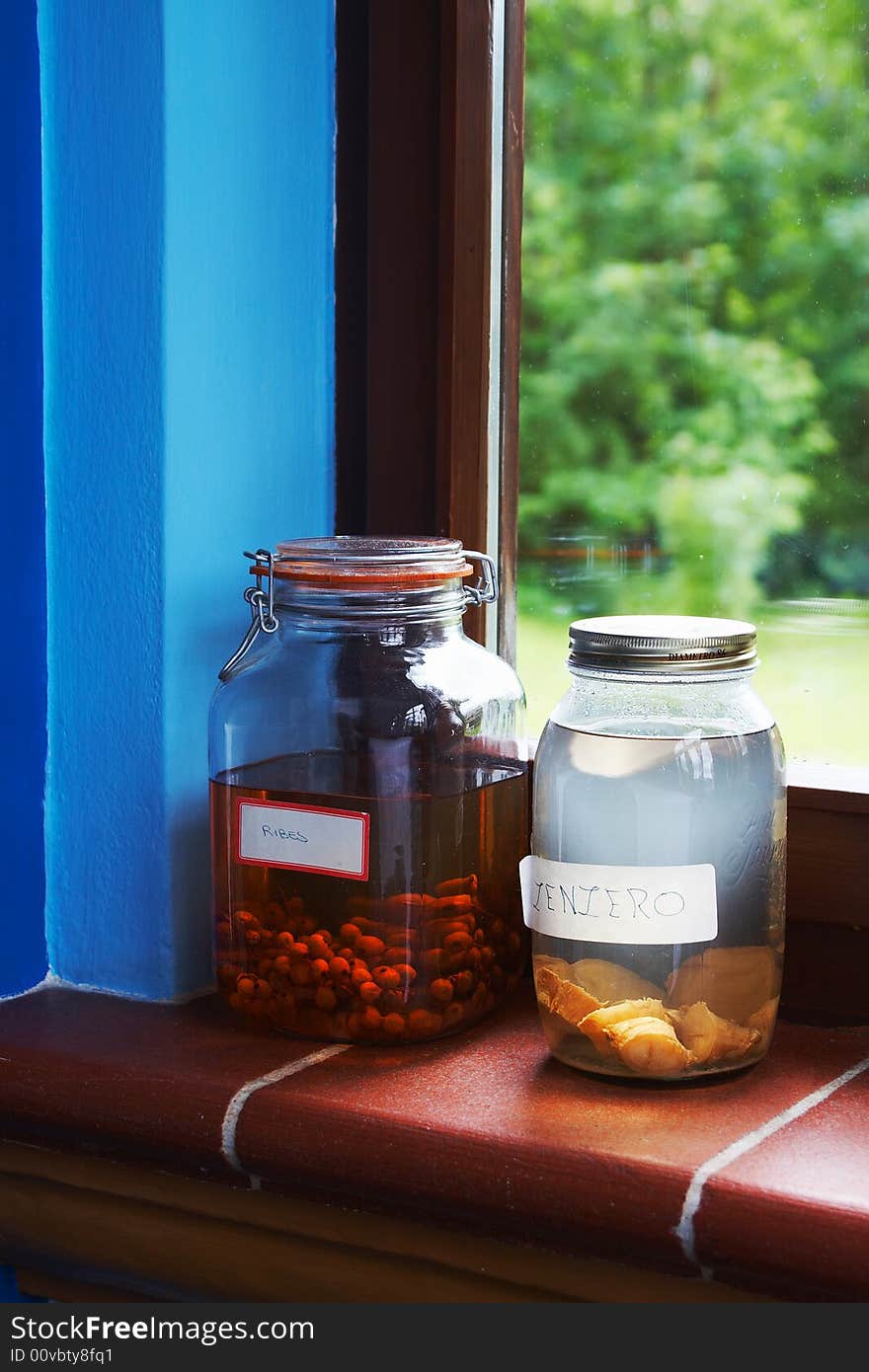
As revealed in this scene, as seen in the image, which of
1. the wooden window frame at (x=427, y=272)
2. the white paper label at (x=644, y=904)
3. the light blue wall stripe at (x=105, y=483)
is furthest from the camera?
the wooden window frame at (x=427, y=272)

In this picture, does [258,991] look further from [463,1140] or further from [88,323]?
[88,323]

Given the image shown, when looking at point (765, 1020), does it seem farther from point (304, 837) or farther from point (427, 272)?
point (427, 272)

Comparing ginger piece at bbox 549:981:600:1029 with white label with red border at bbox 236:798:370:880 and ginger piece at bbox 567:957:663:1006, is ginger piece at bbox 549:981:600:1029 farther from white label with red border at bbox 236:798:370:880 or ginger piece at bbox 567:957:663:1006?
white label with red border at bbox 236:798:370:880

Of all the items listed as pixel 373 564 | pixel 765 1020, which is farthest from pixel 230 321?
pixel 765 1020

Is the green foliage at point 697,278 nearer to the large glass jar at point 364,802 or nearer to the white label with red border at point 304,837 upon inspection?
the large glass jar at point 364,802

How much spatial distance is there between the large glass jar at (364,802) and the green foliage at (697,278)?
158 millimetres

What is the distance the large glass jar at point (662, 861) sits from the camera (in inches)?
29.5

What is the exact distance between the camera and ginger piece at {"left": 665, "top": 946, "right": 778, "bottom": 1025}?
0.76 m

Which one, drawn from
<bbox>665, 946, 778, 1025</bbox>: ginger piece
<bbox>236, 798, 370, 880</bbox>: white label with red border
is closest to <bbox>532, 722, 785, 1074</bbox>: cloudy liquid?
<bbox>665, 946, 778, 1025</bbox>: ginger piece

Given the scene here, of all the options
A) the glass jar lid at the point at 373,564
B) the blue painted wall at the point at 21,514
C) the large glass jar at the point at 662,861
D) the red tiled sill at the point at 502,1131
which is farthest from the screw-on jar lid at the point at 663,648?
the blue painted wall at the point at 21,514

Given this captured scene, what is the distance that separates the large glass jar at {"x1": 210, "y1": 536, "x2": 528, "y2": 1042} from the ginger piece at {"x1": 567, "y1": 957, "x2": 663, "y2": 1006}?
8 cm

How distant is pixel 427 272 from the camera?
3.22ft

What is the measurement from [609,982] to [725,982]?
0.20 ft

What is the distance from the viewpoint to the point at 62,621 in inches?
35.5
